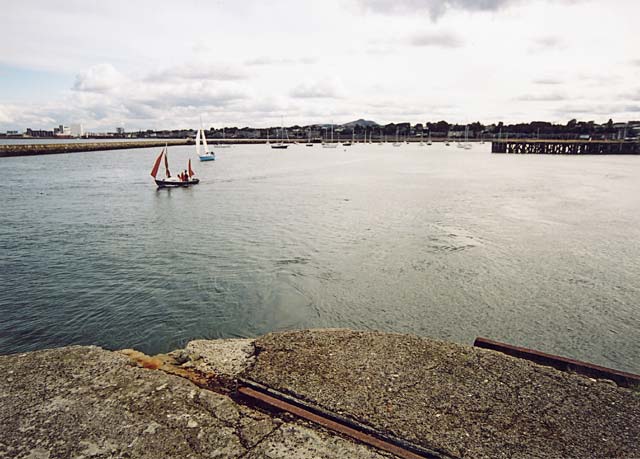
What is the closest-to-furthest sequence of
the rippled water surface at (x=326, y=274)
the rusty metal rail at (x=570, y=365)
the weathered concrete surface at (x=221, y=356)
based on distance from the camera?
the rusty metal rail at (x=570, y=365) → the weathered concrete surface at (x=221, y=356) → the rippled water surface at (x=326, y=274)

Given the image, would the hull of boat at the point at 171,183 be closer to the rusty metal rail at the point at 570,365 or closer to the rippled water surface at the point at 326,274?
the rippled water surface at the point at 326,274

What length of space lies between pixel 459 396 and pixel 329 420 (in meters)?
1.47

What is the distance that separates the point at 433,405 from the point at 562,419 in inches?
50.3

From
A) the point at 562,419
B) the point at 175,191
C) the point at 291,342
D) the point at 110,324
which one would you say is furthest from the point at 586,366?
the point at 175,191

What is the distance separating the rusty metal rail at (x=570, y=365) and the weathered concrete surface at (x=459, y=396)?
0.32m

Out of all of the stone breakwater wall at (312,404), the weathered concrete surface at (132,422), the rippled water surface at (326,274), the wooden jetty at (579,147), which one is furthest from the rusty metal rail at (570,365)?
the wooden jetty at (579,147)

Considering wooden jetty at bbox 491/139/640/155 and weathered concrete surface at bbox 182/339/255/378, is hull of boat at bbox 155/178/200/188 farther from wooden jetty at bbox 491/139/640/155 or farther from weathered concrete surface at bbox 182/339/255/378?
wooden jetty at bbox 491/139/640/155

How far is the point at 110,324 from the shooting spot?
10.0 metres

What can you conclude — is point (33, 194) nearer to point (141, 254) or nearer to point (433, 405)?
point (141, 254)

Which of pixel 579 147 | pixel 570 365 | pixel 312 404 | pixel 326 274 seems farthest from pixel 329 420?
pixel 579 147

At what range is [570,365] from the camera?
5.34 m

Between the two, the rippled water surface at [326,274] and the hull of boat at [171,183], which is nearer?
the rippled water surface at [326,274]

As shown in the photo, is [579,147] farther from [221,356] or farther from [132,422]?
[132,422]

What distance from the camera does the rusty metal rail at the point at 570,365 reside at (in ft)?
16.3
